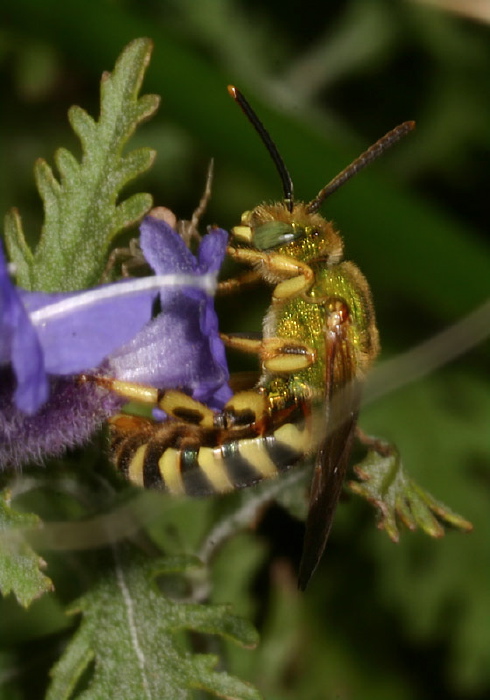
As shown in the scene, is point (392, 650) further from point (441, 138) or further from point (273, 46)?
point (273, 46)

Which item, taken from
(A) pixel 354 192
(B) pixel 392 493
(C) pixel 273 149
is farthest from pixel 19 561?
(A) pixel 354 192

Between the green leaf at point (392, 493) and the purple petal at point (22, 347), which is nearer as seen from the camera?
the purple petal at point (22, 347)

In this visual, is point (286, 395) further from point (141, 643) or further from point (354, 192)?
point (354, 192)

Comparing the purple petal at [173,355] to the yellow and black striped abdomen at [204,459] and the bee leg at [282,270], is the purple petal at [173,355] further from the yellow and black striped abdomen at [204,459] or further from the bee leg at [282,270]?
the bee leg at [282,270]

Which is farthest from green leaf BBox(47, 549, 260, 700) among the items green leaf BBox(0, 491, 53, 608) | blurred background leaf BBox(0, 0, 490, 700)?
blurred background leaf BBox(0, 0, 490, 700)

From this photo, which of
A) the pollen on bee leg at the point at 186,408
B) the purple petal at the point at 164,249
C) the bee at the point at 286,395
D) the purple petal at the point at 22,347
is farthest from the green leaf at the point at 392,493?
the purple petal at the point at 22,347

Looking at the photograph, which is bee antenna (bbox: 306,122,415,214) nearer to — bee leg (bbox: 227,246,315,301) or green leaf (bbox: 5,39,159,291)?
bee leg (bbox: 227,246,315,301)
